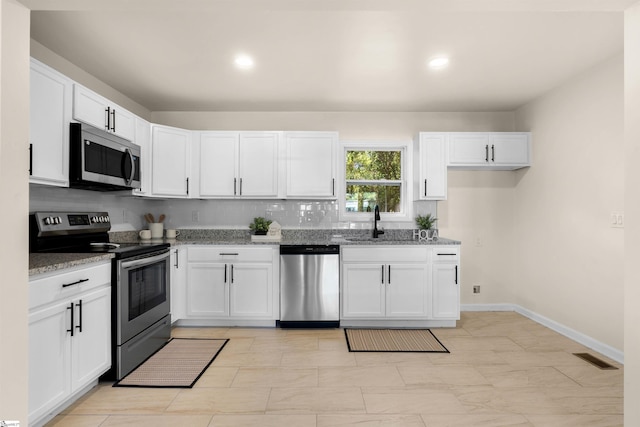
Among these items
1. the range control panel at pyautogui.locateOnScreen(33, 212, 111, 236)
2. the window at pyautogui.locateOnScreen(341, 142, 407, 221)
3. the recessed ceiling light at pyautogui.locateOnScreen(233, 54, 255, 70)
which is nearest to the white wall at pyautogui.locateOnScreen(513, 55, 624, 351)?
the window at pyautogui.locateOnScreen(341, 142, 407, 221)

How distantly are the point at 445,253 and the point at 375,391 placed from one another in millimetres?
→ 1885

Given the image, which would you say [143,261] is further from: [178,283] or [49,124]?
[49,124]

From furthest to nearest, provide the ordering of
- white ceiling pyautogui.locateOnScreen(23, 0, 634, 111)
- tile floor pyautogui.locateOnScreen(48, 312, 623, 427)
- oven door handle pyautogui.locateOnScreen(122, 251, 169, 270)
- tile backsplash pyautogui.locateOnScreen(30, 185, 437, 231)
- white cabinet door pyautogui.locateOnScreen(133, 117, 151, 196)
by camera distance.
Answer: tile backsplash pyautogui.locateOnScreen(30, 185, 437, 231)
white cabinet door pyautogui.locateOnScreen(133, 117, 151, 196)
oven door handle pyautogui.locateOnScreen(122, 251, 169, 270)
tile floor pyautogui.locateOnScreen(48, 312, 623, 427)
white ceiling pyautogui.locateOnScreen(23, 0, 634, 111)

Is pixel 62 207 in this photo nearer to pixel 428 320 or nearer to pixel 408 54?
pixel 408 54

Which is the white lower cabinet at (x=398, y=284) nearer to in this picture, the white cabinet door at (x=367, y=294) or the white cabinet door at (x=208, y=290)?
the white cabinet door at (x=367, y=294)

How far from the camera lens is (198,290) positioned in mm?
3824

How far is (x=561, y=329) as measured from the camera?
11.9 feet

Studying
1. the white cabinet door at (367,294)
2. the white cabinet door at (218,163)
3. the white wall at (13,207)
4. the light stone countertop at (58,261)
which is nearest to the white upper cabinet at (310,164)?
the white cabinet door at (218,163)

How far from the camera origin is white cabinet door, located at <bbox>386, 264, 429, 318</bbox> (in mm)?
3822

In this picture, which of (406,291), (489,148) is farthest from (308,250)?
(489,148)

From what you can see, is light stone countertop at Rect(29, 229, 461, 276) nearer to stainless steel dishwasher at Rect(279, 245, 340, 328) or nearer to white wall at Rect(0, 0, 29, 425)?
stainless steel dishwasher at Rect(279, 245, 340, 328)

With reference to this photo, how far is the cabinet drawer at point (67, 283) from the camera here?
1865 millimetres

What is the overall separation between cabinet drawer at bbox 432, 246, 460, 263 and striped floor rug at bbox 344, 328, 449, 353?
0.78m

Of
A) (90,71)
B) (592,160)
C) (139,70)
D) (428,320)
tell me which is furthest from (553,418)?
(90,71)
